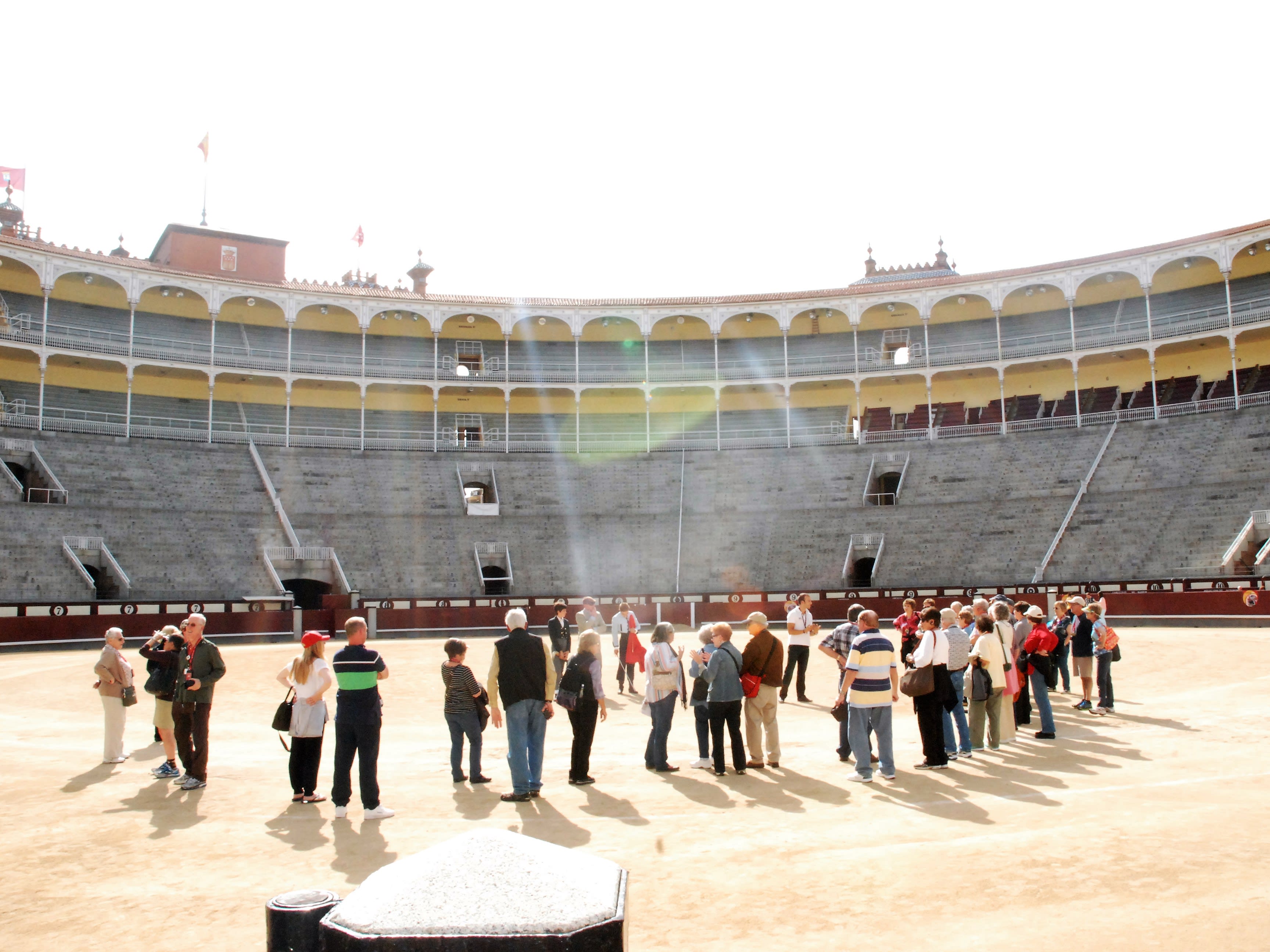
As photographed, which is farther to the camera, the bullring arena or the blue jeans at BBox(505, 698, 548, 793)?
the blue jeans at BBox(505, 698, 548, 793)

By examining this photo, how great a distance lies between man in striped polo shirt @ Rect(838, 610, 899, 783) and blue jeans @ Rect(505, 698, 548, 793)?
2844mm

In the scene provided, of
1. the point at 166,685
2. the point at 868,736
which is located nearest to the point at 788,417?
the point at 868,736

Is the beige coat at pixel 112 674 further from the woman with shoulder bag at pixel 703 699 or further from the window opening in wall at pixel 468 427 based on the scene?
the window opening in wall at pixel 468 427

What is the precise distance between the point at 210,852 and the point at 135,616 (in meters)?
20.4

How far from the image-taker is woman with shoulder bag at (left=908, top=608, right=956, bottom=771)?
9.24 meters

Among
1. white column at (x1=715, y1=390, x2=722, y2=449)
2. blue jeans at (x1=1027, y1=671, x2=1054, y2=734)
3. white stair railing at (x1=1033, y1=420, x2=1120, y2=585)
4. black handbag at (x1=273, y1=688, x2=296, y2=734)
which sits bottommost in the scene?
blue jeans at (x1=1027, y1=671, x2=1054, y2=734)

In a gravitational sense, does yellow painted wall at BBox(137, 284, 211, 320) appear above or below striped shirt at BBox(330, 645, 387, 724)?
above

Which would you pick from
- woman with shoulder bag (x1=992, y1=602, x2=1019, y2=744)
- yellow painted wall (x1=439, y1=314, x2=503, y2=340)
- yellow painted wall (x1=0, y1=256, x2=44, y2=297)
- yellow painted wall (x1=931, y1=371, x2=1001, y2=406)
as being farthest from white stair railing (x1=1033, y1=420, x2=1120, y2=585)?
yellow painted wall (x1=0, y1=256, x2=44, y2=297)

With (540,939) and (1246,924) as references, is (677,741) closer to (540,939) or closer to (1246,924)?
(1246,924)

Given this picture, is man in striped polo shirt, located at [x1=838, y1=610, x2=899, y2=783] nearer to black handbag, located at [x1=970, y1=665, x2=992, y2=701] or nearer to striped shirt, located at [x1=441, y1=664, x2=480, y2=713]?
black handbag, located at [x1=970, y1=665, x2=992, y2=701]

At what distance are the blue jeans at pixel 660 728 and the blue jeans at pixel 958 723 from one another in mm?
2860

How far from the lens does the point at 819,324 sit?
1772 inches

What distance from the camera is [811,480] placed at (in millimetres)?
38125

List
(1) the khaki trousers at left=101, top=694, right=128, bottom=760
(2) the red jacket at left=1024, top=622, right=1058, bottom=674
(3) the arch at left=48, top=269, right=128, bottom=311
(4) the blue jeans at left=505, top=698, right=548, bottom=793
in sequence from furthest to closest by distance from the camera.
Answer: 1. (3) the arch at left=48, top=269, right=128, bottom=311
2. (2) the red jacket at left=1024, top=622, right=1058, bottom=674
3. (1) the khaki trousers at left=101, top=694, right=128, bottom=760
4. (4) the blue jeans at left=505, top=698, right=548, bottom=793
